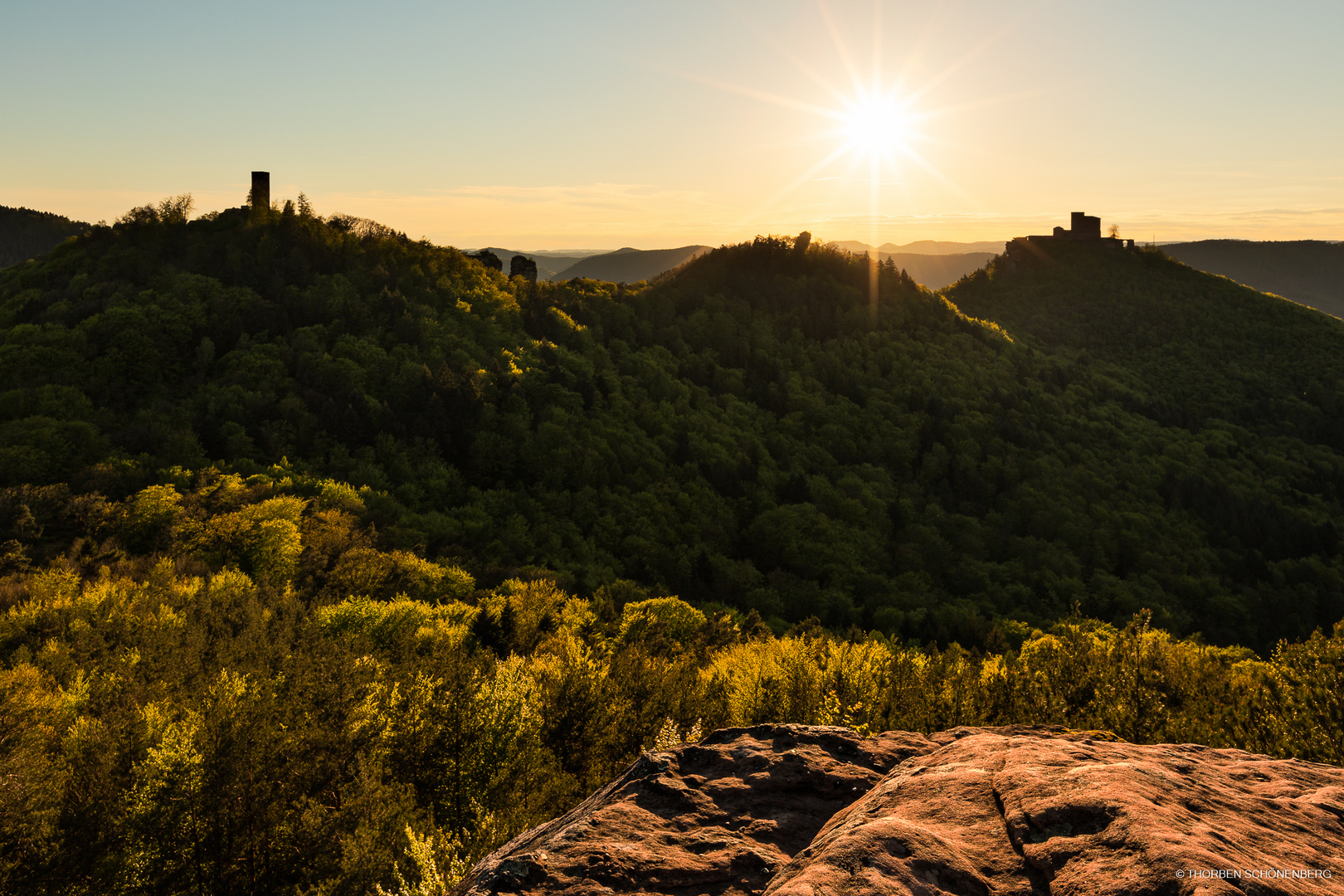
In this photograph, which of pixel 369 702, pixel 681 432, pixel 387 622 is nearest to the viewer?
pixel 369 702

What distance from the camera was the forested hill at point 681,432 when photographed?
4253cm

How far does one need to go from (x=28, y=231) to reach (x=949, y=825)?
15467 cm

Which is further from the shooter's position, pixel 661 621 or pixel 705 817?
pixel 661 621

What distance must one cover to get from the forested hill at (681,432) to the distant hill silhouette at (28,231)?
7500 cm

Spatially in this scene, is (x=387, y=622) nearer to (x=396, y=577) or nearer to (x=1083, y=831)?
(x=396, y=577)

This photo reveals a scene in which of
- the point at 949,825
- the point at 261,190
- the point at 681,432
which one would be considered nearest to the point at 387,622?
the point at 949,825

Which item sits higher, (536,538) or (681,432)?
(681,432)

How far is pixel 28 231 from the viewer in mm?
111375

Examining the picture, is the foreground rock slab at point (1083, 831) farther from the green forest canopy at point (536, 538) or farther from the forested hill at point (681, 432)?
the forested hill at point (681, 432)

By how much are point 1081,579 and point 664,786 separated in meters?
56.7

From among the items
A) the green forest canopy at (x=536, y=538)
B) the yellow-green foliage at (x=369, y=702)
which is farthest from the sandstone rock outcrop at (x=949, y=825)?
the green forest canopy at (x=536, y=538)

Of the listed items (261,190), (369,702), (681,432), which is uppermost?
(261,190)

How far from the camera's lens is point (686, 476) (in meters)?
53.7

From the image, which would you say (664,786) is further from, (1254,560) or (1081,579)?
(1254,560)
